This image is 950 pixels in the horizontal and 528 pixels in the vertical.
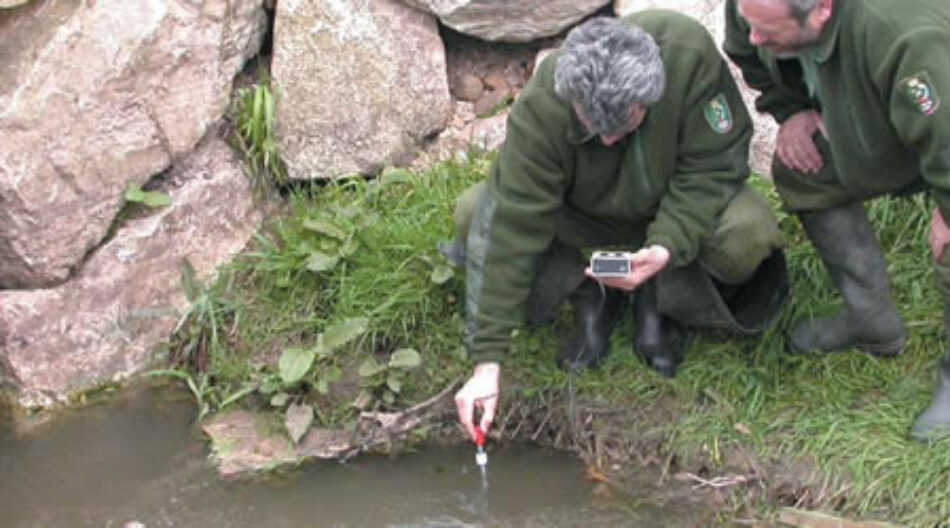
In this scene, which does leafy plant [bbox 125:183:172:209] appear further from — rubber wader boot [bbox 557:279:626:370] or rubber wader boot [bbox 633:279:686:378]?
rubber wader boot [bbox 633:279:686:378]

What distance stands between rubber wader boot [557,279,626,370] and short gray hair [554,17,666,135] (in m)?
0.94

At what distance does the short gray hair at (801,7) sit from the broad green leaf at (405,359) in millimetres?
1785

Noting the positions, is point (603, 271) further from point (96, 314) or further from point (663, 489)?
point (96, 314)

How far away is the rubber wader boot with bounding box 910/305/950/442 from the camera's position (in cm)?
414

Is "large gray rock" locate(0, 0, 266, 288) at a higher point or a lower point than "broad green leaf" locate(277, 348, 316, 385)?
higher

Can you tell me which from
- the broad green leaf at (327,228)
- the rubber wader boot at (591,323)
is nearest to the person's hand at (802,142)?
the rubber wader boot at (591,323)

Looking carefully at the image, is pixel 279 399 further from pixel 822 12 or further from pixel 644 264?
pixel 822 12

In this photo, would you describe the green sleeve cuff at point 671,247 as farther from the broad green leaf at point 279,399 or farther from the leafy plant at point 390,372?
the broad green leaf at point 279,399

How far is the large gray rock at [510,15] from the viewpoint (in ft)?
17.6

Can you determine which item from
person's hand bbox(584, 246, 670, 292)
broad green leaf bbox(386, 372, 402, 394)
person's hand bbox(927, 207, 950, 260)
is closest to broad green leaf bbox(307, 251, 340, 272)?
broad green leaf bbox(386, 372, 402, 394)

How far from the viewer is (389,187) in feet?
17.6

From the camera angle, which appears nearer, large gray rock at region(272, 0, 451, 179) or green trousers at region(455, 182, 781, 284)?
green trousers at region(455, 182, 781, 284)

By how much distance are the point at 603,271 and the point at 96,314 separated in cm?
205

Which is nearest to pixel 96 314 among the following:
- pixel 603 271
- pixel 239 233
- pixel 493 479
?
pixel 239 233
